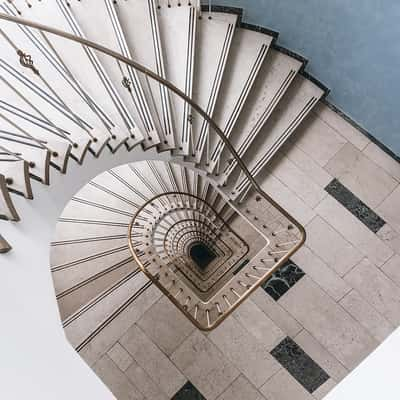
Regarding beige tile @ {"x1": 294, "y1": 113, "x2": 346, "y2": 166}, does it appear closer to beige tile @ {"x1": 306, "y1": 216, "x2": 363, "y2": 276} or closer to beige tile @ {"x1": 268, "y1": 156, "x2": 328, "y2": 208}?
beige tile @ {"x1": 268, "y1": 156, "x2": 328, "y2": 208}

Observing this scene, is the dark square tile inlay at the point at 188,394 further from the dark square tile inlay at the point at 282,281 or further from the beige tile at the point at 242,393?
the dark square tile inlay at the point at 282,281

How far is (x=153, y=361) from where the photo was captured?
536cm

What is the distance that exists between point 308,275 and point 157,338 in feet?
7.31

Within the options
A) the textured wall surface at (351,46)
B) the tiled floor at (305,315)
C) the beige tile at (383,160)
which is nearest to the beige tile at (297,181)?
the tiled floor at (305,315)

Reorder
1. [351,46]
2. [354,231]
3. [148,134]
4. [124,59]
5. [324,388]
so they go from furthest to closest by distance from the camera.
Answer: [354,231], [324,388], [351,46], [148,134], [124,59]

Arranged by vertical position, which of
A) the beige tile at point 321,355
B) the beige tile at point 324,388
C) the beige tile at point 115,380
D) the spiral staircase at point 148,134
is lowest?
the beige tile at point 324,388

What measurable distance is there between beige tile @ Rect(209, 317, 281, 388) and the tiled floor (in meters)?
0.01

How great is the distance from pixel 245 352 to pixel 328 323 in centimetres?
118

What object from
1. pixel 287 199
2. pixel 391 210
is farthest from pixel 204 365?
pixel 391 210

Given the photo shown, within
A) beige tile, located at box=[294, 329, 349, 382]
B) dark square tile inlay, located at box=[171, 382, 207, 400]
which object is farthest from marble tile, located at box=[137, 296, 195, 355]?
beige tile, located at box=[294, 329, 349, 382]

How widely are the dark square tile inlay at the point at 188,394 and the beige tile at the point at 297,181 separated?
293cm

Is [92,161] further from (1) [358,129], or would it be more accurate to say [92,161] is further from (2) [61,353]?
(1) [358,129]

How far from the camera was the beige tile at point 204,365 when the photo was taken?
531 cm

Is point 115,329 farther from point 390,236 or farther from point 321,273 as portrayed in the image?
point 390,236
